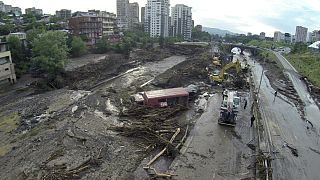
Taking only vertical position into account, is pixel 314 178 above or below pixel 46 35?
below

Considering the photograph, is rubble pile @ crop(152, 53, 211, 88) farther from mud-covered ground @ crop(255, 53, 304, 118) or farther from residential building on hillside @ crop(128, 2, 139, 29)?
residential building on hillside @ crop(128, 2, 139, 29)

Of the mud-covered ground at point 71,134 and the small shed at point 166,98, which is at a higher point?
the small shed at point 166,98

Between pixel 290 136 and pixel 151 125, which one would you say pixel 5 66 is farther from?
pixel 290 136

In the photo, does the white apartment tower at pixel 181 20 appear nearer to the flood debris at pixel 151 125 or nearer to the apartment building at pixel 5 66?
the apartment building at pixel 5 66

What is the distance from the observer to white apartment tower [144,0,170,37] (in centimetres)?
14725

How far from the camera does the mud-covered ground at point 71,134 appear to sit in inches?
818

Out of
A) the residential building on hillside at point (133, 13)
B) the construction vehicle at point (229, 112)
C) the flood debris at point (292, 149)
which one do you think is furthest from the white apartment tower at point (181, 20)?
the flood debris at point (292, 149)

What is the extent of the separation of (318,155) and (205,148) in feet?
32.4

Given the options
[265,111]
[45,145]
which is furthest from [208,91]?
[45,145]

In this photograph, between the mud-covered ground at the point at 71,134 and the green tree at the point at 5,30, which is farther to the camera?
the green tree at the point at 5,30

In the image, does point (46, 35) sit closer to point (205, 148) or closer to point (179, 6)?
point (205, 148)

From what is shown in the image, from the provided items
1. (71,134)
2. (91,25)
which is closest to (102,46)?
(91,25)

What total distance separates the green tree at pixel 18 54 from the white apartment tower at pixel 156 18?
327 feet

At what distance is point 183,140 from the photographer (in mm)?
25797
